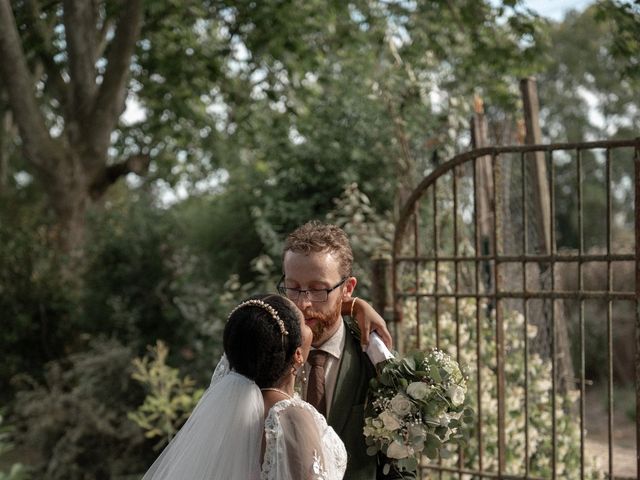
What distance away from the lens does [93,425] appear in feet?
24.4

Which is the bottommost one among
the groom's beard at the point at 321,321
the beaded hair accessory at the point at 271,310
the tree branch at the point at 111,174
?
the groom's beard at the point at 321,321

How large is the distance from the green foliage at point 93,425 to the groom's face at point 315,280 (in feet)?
16.4

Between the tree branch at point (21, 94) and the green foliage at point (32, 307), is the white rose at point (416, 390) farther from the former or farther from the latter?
the green foliage at point (32, 307)

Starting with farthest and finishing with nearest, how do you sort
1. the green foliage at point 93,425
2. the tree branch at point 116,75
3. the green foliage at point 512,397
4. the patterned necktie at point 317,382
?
the tree branch at point 116,75, the green foliage at point 93,425, the green foliage at point 512,397, the patterned necktie at point 317,382

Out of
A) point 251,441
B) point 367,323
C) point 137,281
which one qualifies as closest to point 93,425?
point 137,281

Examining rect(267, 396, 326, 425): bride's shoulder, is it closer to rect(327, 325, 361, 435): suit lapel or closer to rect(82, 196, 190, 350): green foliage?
rect(327, 325, 361, 435): suit lapel

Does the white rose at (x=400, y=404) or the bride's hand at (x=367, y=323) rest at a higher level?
the bride's hand at (x=367, y=323)

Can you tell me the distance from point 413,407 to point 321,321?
0.40m

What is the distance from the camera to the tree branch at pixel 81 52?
28.2 ft

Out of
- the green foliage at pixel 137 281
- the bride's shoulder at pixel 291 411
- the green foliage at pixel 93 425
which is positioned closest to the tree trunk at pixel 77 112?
the green foliage at pixel 137 281

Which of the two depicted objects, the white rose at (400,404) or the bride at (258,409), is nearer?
the bride at (258,409)

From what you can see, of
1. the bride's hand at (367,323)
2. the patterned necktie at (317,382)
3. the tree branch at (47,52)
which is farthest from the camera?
the tree branch at (47,52)

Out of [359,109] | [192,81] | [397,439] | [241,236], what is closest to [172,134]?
[192,81]

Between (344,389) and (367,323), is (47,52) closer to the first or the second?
(367,323)
